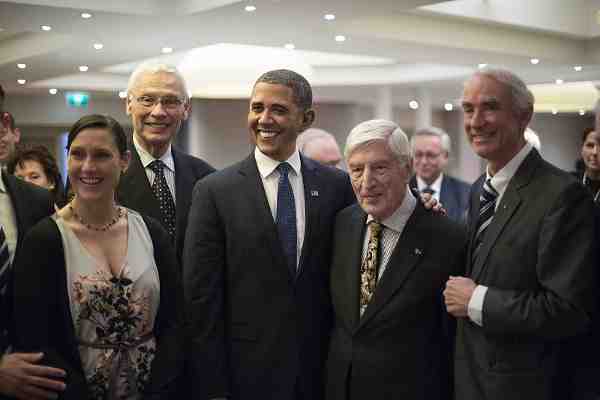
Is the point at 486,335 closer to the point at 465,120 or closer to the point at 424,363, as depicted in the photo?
the point at 424,363

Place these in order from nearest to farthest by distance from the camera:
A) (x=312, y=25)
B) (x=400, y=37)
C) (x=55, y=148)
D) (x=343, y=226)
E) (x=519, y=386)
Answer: (x=519, y=386) → (x=343, y=226) → (x=312, y=25) → (x=400, y=37) → (x=55, y=148)

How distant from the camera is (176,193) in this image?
4055 mm

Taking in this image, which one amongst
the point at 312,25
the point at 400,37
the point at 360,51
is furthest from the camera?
the point at 360,51

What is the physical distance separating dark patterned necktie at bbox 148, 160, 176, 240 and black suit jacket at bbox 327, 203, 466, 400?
98 cm

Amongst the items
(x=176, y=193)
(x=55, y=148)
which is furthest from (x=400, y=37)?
(x=55, y=148)

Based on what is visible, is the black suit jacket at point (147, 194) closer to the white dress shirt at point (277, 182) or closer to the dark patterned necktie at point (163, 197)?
the dark patterned necktie at point (163, 197)

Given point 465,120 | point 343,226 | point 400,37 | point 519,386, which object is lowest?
point 519,386

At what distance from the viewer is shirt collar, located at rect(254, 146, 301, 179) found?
357cm

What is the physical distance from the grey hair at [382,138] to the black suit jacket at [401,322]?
27 cm

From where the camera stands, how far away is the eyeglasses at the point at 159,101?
404 centimetres

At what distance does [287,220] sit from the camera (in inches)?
138

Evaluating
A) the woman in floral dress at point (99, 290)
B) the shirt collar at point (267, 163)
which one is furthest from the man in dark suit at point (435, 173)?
the woman in floral dress at point (99, 290)

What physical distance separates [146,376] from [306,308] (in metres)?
0.75

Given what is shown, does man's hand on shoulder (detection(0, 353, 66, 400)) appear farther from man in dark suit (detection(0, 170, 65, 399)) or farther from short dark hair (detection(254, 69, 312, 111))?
short dark hair (detection(254, 69, 312, 111))
